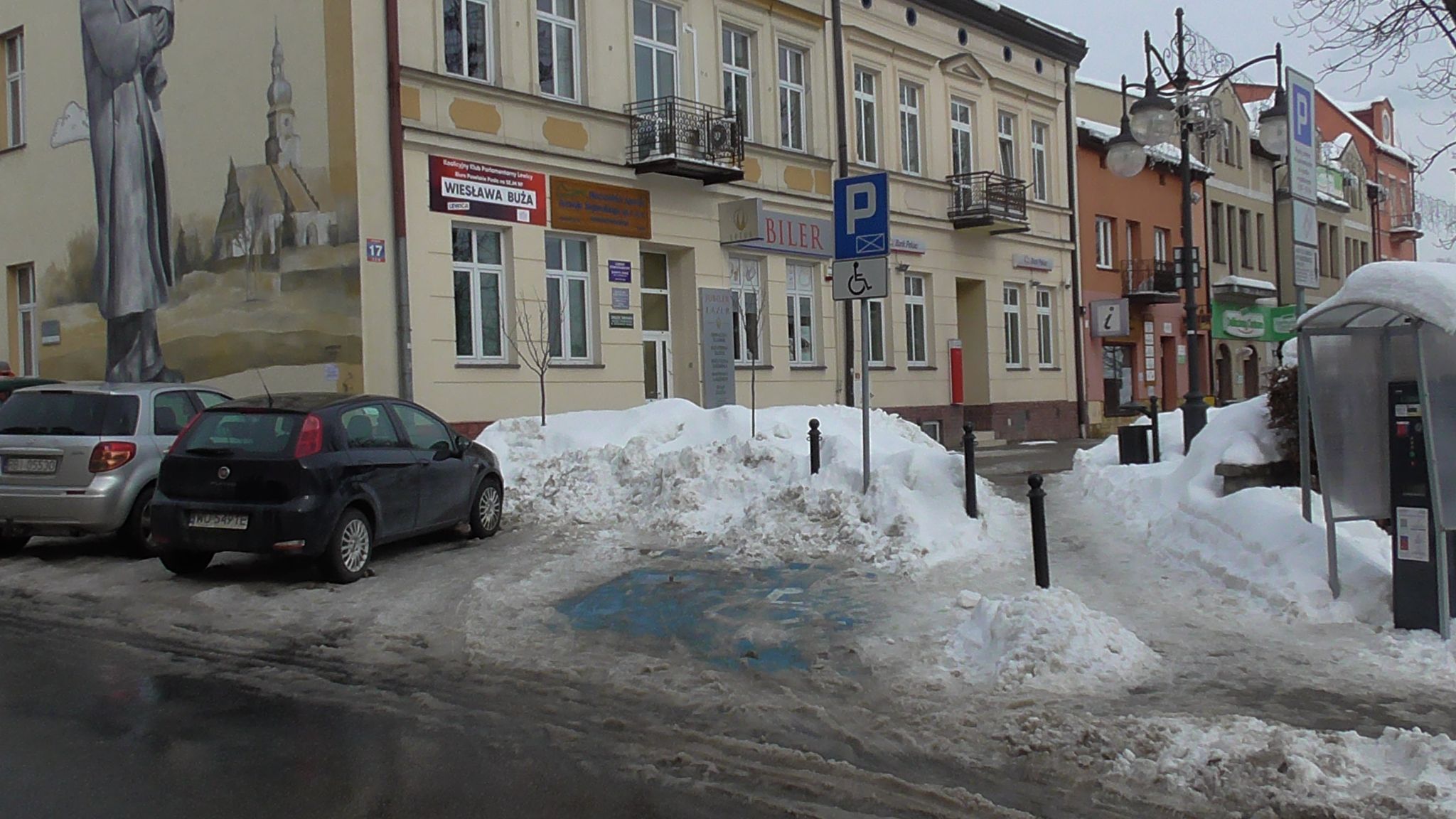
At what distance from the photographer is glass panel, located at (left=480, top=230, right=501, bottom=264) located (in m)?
17.7

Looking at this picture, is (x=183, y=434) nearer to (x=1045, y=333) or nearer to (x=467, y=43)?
(x=467, y=43)

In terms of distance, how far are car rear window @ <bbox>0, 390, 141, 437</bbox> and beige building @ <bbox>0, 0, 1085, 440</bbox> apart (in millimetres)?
5141

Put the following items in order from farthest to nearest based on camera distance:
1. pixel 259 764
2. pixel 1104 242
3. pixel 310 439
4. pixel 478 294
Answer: pixel 1104 242 → pixel 478 294 → pixel 310 439 → pixel 259 764

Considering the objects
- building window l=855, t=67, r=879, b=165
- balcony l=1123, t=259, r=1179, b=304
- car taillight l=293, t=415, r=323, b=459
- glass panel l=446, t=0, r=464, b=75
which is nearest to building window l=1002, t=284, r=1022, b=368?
balcony l=1123, t=259, r=1179, b=304

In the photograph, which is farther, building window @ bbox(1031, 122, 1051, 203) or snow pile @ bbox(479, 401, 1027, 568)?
building window @ bbox(1031, 122, 1051, 203)

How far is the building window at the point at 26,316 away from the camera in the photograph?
2219cm

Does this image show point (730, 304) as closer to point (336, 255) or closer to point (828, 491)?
point (336, 255)

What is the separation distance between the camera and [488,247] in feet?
58.6

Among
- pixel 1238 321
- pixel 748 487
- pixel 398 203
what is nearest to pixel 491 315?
pixel 398 203

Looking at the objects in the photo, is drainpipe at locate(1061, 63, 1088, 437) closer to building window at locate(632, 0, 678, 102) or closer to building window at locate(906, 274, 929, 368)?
building window at locate(906, 274, 929, 368)

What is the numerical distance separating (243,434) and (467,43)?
31.7 ft

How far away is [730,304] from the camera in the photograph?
70.5ft

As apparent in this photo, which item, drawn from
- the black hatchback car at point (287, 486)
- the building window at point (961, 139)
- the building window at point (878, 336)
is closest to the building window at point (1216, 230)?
the building window at point (961, 139)

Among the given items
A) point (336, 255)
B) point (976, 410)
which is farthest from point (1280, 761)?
point (976, 410)
